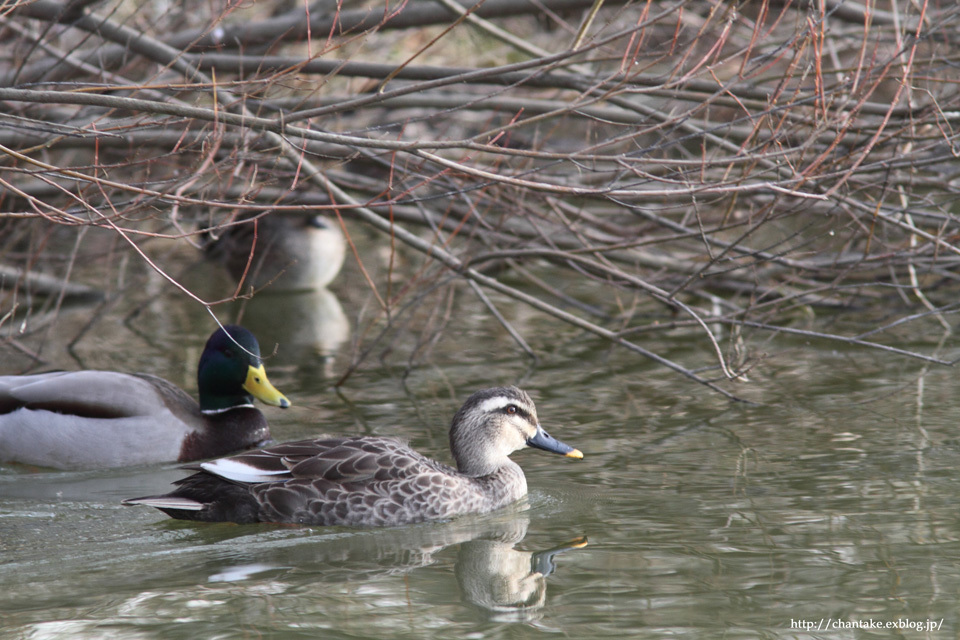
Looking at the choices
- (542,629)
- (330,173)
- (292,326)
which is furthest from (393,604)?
(292,326)

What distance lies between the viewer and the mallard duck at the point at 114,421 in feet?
25.5

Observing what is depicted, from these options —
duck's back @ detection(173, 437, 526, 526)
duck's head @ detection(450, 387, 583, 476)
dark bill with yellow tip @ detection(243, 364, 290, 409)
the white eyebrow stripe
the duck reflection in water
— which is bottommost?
the duck reflection in water

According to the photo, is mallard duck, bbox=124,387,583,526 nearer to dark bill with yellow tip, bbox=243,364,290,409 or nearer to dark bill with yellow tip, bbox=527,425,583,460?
dark bill with yellow tip, bbox=527,425,583,460

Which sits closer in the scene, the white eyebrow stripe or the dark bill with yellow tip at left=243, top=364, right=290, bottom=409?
the white eyebrow stripe

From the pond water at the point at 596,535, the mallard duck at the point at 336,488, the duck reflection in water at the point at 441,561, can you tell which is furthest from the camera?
the mallard duck at the point at 336,488

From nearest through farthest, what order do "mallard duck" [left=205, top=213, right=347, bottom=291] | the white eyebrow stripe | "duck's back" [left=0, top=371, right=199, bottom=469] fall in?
1. the white eyebrow stripe
2. "duck's back" [left=0, top=371, right=199, bottom=469]
3. "mallard duck" [left=205, top=213, right=347, bottom=291]

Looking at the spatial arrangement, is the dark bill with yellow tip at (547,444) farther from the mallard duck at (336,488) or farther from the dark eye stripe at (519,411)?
the mallard duck at (336,488)

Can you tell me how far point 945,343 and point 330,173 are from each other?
5.31 m

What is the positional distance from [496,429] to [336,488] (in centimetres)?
98

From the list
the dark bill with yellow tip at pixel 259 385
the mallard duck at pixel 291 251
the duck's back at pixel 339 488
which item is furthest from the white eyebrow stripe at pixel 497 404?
the mallard duck at pixel 291 251

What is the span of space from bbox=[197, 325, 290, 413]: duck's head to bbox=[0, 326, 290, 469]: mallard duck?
0.05 feet

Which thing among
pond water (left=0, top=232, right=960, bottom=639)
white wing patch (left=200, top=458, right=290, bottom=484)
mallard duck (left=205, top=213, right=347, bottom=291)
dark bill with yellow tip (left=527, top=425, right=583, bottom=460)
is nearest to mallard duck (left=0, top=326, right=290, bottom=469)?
pond water (left=0, top=232, right=960, bottom=639)

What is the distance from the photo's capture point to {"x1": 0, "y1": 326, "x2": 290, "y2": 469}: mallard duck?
7773mm

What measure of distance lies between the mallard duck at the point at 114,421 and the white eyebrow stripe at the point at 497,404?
1.84m
